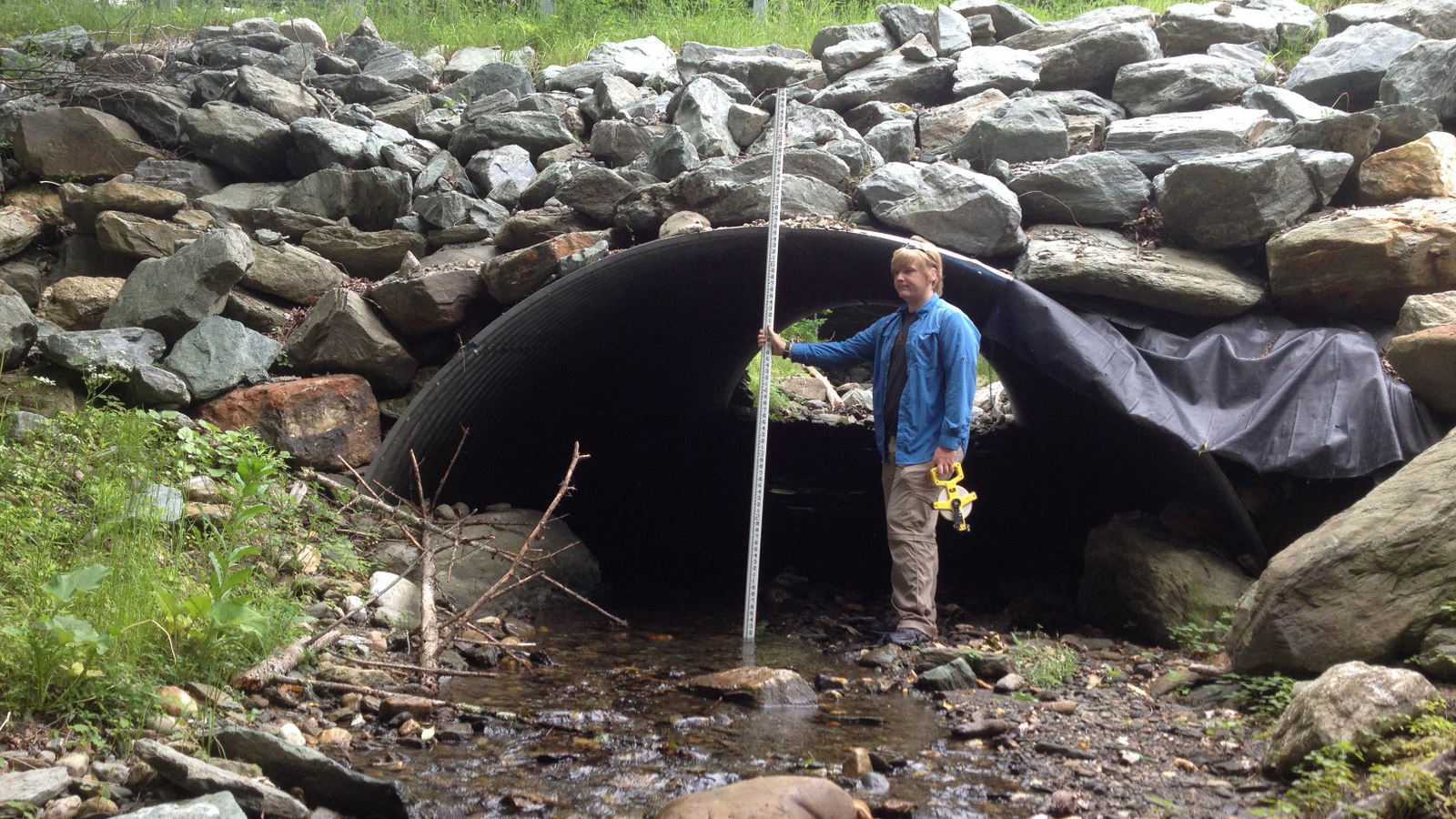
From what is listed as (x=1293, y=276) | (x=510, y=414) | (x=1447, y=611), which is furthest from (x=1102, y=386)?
(x=510, y=414)

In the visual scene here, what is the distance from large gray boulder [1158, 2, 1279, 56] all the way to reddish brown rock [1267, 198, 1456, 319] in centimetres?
375

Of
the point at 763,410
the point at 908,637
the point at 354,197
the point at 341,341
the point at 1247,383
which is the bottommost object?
the point at 908,637

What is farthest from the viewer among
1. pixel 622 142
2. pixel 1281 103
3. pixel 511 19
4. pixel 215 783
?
pixel 511 19

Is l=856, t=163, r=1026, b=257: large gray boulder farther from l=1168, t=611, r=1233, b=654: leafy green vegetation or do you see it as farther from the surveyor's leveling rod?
l=1168, t=611, r=1233, b=654: leafy green vegetation

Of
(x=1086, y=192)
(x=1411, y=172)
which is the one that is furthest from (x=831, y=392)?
(x=1411, y=172)

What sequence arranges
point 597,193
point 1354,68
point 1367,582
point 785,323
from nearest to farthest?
1. point 1367,582
2. point 597,193
3. point 1354,68
4. point 785,323

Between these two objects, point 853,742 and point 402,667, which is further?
point 402,667

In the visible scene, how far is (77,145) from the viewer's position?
806 cm

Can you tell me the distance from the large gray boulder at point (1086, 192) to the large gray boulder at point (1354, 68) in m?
2.19

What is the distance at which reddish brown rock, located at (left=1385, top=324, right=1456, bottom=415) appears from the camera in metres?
4.98

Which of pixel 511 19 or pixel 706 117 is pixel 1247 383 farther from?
pixel 511 19

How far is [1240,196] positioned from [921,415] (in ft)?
8.26

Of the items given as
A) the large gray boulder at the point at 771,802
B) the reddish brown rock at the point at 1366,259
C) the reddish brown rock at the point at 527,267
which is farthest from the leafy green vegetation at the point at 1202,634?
the reddish brown rock at the point at 527,267

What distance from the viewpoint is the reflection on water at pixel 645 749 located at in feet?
10.1
